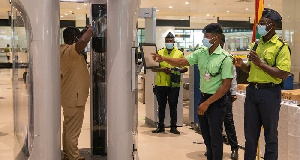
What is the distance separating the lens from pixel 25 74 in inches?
137

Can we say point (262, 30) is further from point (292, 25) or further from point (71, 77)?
point (292, 25)

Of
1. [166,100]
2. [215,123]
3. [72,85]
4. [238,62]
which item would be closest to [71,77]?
[72,85]

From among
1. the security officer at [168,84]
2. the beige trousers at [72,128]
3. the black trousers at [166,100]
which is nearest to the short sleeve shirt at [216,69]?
the beige trousers at [72,128]

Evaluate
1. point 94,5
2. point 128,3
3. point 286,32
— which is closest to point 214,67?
point 128,3

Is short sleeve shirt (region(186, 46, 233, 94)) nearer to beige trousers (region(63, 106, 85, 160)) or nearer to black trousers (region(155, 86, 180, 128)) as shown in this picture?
beige trousers (region(63, 106, 85, 160))

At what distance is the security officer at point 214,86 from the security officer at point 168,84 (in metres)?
2.54

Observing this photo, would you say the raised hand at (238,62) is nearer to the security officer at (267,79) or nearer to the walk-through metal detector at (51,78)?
the security officer at (267,79)

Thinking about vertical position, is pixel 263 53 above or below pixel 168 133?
above

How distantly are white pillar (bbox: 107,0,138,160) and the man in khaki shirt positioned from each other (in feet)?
1.64

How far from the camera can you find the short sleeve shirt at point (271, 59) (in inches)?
138

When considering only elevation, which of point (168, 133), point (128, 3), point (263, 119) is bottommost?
point (168, 133)

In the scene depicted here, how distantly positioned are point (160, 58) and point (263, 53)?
95cm

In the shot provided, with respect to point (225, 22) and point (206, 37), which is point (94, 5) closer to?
point (206, 37)

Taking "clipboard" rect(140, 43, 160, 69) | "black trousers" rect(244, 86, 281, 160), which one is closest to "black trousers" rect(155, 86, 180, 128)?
"clipboard" rect(140, 43, 160, 69)
